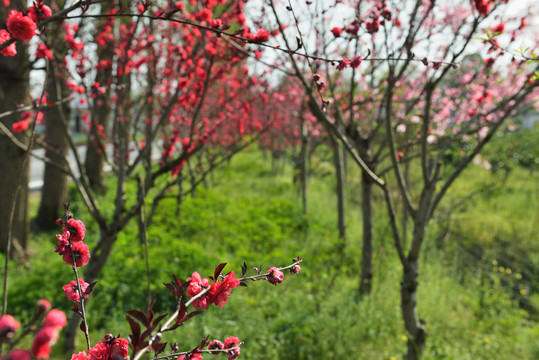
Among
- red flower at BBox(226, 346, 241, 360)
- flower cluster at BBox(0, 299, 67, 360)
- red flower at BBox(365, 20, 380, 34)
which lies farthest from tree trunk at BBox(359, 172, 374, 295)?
flower cluster at BBox(0, 299, 67, 360)

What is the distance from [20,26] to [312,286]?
423cm

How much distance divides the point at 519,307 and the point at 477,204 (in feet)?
17.1

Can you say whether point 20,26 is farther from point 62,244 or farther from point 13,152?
point 13,152

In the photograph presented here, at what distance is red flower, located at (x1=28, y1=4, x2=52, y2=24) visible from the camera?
1138mm

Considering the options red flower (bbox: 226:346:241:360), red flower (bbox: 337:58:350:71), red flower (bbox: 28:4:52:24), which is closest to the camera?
red flower (bbox: 226:346:241:360)

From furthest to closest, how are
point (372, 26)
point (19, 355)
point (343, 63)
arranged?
point (372, 26) < point (343, 63) < point (19, 355)

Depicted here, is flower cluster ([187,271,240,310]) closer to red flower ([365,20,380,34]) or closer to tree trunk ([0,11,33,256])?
red flower ([365,20,380,34])

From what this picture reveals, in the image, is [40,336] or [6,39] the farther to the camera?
[6,39]

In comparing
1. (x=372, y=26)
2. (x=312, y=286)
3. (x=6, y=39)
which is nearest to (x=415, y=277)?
(x=372, y=26)

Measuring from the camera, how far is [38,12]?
1166mm

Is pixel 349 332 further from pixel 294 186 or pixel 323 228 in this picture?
pixel 294 186

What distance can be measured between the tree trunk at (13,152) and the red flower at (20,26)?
12.0 feet

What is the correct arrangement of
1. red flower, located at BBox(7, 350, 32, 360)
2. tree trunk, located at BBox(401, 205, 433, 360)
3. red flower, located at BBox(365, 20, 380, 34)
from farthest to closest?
tree trunk, located at BBox(401, 205, 433, 360)
red flower, located at BBox(365, 20, 380, 34)
red flower, located at BBox(7, 350, 32, 360)

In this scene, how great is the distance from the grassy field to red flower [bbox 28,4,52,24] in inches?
109
